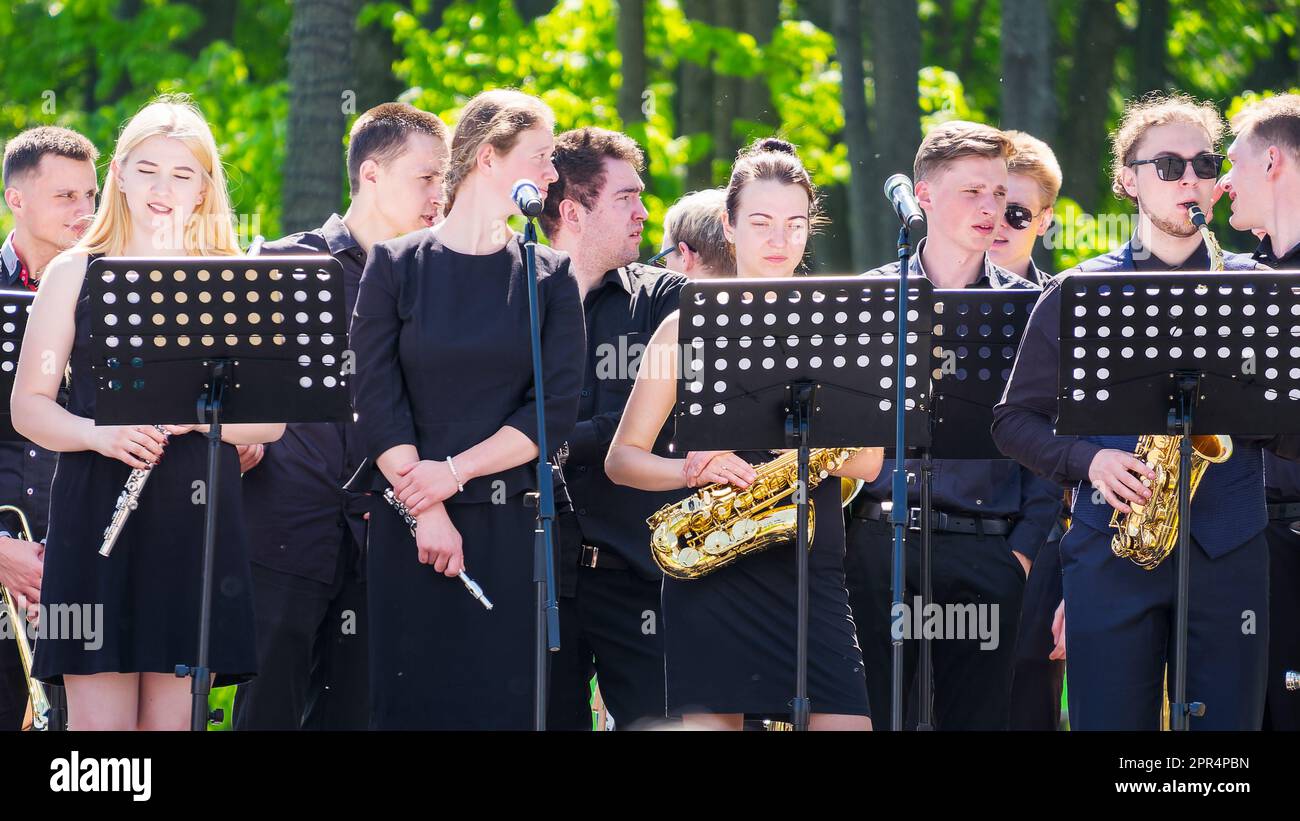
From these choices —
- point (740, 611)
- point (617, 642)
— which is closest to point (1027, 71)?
point (617, 642)

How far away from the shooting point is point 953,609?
652 centimetres

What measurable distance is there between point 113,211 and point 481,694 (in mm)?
2068

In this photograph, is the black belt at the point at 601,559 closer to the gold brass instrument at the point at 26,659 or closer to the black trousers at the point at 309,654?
the black trousers at the point at 309,654

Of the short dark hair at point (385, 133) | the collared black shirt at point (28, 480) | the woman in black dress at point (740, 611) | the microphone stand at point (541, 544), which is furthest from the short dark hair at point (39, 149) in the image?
the woman in black dress at point (740, 611)

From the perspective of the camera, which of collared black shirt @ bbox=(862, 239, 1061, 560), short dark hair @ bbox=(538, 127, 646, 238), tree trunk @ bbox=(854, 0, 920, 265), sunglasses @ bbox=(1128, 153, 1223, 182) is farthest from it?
tree trunk @ bbox=(854, 0, 920, 265)

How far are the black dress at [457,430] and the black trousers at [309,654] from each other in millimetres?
1287

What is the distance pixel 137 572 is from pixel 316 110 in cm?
653

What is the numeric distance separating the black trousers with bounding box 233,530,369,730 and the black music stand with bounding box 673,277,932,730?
2157 millimetres

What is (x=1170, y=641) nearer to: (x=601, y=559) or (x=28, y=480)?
(x=601, y=559)

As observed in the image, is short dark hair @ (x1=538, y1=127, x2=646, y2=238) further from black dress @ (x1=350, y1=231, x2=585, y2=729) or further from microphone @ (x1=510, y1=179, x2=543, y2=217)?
microphone @ (x1=510, y1=179, x2=543, y2=217)

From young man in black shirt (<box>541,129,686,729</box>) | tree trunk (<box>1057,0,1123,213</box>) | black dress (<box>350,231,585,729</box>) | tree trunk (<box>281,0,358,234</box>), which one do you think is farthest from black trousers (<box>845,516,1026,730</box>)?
tree trunk (<box>1057,0,1123,213</box>)

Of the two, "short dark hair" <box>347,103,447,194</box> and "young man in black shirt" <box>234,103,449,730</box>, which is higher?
"short dark hair" <box>347,103,447,194</box>

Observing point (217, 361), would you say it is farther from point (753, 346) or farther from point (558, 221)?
point (558, 221)

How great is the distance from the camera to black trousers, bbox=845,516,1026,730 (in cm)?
653
